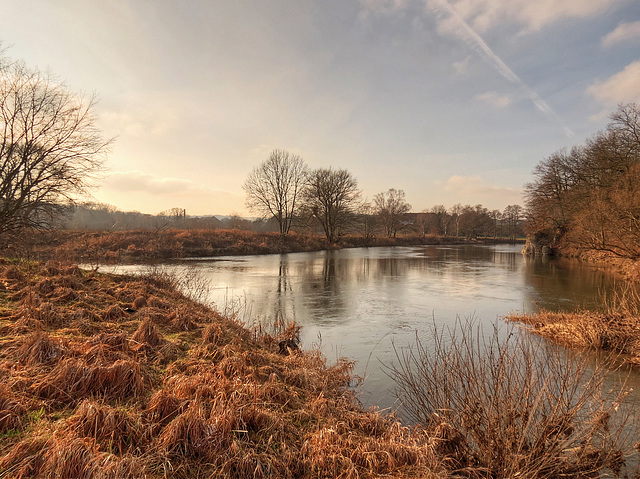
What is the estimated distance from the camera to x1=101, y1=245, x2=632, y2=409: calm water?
7672 mm

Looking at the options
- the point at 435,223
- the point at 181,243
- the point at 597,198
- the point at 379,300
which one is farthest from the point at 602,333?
the point at 435,223

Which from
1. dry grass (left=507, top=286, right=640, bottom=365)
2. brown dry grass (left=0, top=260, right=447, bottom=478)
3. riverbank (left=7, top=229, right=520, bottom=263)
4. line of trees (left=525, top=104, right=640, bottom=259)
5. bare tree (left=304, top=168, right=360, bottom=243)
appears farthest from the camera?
bare tree (left=304, top=168, right=360, bottom=243)

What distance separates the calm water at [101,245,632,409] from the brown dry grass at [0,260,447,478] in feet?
4.85

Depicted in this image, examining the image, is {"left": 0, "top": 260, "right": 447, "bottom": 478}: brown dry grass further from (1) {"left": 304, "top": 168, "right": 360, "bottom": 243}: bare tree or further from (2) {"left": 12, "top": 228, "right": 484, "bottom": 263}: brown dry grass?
(1) {"left": 304, "top": 168, "right": 360, "bottom": 243}: bare tree

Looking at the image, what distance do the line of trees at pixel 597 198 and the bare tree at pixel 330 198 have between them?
73.4 ft

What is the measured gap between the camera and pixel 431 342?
7.69 metres

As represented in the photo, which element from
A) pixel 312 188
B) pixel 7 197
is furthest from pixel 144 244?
pixel 312 188

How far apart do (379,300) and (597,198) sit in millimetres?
18342

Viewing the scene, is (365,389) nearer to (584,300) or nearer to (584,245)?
(584,300)

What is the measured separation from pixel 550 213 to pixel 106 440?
42290mm

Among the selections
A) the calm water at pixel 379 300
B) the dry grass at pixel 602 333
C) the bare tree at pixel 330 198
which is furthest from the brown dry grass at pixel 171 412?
the bare tree at pixel 330 198

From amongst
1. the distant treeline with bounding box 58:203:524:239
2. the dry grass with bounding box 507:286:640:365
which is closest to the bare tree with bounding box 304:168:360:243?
the distant treeline with bounding box 58:203:524:239

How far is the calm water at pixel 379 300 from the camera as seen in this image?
7672 mm

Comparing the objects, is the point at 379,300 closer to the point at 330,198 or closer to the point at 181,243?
the point at 181,243
